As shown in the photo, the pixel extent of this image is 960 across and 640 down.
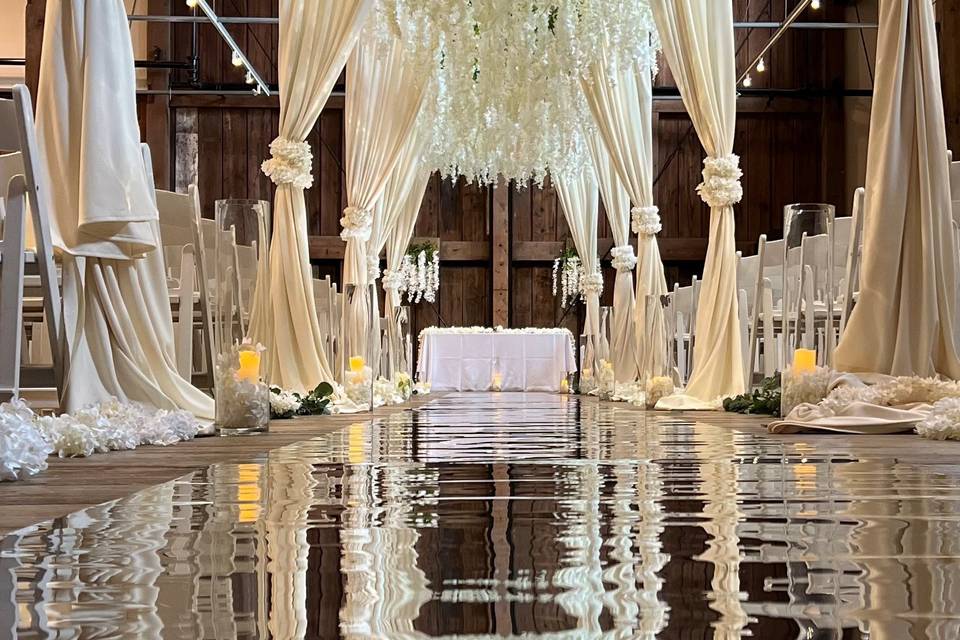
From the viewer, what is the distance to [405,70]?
780 cm

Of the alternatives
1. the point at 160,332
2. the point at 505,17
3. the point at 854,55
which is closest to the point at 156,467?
the point at 160,332

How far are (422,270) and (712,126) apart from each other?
861 cm

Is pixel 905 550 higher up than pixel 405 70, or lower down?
lower down

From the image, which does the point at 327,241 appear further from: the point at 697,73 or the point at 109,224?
the point at 109,224

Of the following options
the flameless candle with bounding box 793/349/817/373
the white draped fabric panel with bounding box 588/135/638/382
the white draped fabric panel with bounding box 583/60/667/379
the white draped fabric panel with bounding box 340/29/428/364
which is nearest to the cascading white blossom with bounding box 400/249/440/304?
the white draped fabric panel with bounding box 588/135/638/382

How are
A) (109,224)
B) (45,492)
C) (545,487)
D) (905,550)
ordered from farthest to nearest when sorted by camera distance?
(109,224)
(45,492)
(545,487)
(905,550)

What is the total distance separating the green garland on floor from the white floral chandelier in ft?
9.80

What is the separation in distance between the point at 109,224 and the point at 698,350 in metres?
3.36

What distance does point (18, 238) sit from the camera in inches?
119

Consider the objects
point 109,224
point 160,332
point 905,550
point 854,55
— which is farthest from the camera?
point 854,55

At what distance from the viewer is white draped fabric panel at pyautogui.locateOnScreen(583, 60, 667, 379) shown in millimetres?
7488

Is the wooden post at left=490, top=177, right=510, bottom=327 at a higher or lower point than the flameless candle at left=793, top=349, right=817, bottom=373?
higher

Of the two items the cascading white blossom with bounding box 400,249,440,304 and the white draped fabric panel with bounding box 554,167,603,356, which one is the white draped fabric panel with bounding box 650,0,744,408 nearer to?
the white draped fabric panel with bounding box 554,167,603,356

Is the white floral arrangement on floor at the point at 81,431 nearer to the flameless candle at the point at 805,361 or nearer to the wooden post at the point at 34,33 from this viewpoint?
the flameless candle at the point at 805,361
